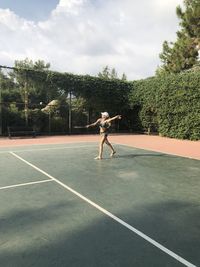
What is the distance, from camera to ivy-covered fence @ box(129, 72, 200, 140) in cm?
1869

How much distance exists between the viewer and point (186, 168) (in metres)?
9.44

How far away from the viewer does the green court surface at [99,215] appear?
3789 millimetres

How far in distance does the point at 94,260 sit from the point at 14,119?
17.1 metres

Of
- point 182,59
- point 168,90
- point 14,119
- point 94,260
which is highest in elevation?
point 182,59

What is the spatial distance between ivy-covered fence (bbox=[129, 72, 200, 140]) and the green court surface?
9817 mm

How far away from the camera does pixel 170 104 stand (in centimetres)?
2014

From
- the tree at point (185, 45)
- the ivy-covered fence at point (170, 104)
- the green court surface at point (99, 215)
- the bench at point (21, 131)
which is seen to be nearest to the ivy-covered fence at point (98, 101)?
the ivy-covered fence at point (170, 104)

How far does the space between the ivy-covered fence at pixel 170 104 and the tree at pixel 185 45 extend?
5.33 m

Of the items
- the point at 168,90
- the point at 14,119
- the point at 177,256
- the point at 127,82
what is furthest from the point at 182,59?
the point at 177,256

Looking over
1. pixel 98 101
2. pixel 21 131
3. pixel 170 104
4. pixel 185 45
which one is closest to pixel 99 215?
pixel 21 131

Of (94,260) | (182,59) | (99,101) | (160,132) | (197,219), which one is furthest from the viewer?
(182,59)

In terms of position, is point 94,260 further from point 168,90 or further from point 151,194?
point 168,90

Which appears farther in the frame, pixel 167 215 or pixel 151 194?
pixel 151 194

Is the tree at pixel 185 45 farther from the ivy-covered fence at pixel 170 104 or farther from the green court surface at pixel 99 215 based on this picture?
the green court surface at pixel 99 215
